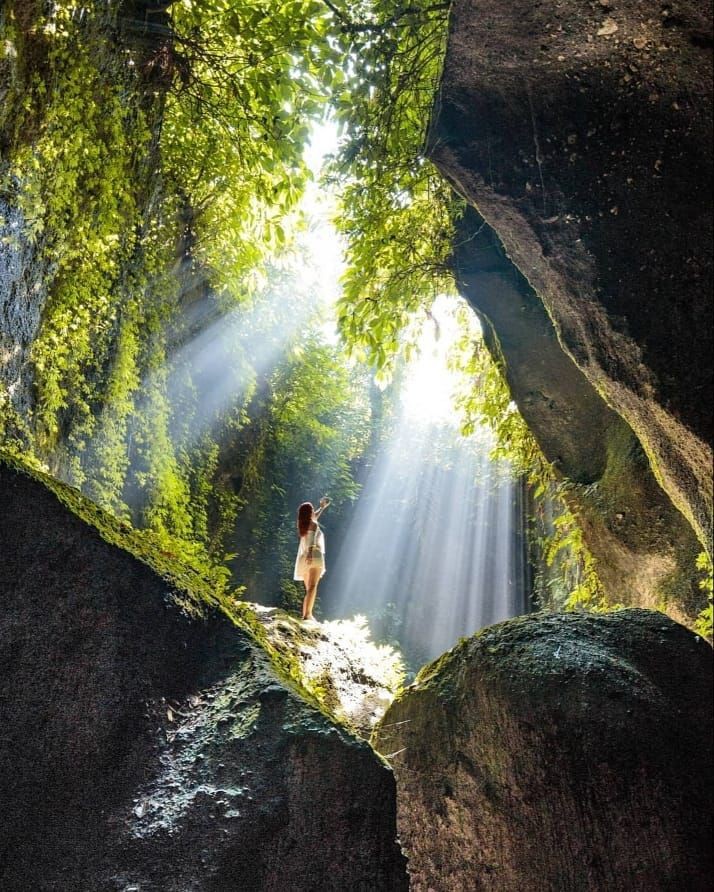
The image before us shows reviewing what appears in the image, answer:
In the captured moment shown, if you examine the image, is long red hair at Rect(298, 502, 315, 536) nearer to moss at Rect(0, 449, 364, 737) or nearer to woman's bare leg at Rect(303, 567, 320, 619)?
woman's bare leg at Rect(303, 567, 320, 619)

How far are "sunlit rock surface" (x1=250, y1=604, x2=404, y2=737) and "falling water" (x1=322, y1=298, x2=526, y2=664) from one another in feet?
49.9

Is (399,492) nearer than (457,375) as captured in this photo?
No

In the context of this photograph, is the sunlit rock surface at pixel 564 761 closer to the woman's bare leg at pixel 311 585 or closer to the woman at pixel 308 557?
the woman at pixel 308 557

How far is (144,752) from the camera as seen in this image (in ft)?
7.82

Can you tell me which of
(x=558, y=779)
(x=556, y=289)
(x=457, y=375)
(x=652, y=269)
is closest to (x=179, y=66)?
(x=457, y=375)

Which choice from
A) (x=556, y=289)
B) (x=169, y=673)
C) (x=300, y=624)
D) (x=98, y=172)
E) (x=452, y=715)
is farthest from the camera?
(x=300, y=624)

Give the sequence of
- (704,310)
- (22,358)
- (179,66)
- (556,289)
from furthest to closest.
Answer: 1. (179,66)
2. (22,358)
3. (556,289)
4. (704,310)

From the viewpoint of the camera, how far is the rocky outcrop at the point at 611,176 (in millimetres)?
2219

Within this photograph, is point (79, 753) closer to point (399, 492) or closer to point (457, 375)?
point (457, 375)

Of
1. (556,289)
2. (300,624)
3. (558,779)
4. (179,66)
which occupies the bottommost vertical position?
(558,779)

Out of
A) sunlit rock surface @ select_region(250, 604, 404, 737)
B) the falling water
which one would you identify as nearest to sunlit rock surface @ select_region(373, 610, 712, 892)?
sunlit rock surface @ select_region(250, 604, 404, 737)

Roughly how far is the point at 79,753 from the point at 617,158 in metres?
2.95

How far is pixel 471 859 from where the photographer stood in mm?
2910

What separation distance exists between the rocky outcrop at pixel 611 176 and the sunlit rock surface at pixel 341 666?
4.73m
